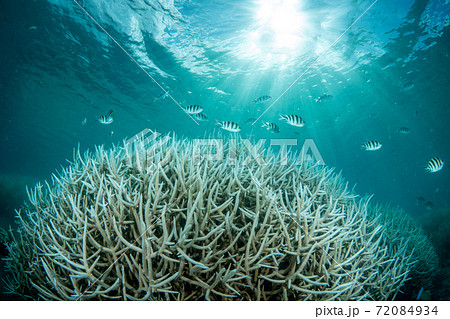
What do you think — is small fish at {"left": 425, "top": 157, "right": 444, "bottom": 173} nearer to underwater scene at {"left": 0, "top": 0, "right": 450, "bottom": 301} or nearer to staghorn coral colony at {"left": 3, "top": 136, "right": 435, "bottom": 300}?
underwater scene at {"left": 0, "top": 0, "right": 450, "bottom": 301}

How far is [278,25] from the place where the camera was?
44.6 feet

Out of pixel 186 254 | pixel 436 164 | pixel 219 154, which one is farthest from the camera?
pixel 436 164

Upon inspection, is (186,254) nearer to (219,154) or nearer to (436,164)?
(219,154)

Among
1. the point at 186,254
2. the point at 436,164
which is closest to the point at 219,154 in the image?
the point at 186,254

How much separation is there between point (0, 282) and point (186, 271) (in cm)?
336

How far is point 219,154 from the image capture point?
11.8 feet

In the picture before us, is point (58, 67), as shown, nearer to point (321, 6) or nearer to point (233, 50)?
point (233, 50)

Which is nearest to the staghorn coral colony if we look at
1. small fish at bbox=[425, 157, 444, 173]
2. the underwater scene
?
the underwater scene

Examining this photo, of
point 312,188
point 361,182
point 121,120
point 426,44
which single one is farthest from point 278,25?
point 361,182

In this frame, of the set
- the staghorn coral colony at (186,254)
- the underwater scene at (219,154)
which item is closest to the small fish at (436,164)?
the underwater scene at (219,154)

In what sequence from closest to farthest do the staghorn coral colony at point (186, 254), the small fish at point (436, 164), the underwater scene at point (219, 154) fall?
1. the staghorn coral colony at point (186, 254)
2. the underwater scene at point (219, 154)
3. the small fish at point (436, 164)

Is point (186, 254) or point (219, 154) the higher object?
point (219, 154)

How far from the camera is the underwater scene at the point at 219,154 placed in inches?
81.4

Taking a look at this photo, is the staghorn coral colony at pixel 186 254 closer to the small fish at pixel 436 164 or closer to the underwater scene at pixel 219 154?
the underwater scene at pixel 219 154
